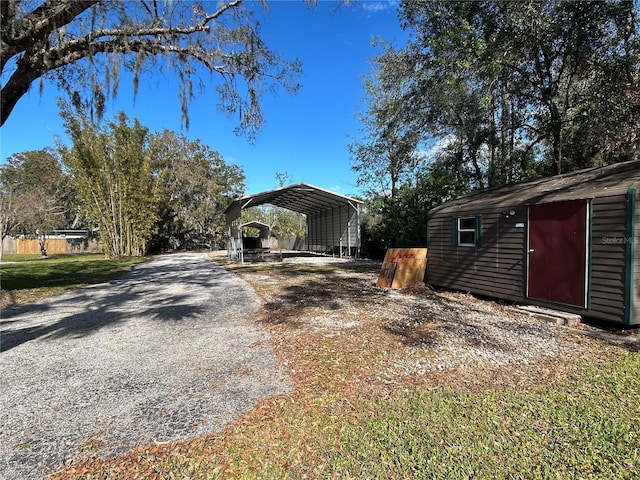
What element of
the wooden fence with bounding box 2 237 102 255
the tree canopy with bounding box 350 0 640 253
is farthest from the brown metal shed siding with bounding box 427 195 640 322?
the wooden fence with bounding box 2 237 102 255

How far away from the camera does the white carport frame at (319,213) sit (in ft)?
52.7

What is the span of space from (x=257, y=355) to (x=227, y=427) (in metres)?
1.41

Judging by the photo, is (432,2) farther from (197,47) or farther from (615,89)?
(197,47)

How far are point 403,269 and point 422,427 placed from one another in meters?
6.32

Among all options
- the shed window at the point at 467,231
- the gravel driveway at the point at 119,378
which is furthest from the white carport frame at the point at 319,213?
the gravel driveway at the point at 119,378

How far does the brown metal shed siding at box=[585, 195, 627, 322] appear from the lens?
447cm

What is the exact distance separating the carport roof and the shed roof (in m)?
9.18

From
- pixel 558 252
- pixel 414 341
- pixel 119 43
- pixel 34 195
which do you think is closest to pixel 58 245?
pixel 34 195

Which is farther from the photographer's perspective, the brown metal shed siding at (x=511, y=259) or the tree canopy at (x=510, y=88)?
the tree canopy at (x=510, y=88)

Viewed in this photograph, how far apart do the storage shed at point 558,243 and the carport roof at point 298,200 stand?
30.0 ft

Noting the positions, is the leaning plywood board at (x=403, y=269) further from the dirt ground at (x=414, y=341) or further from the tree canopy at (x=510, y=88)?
the tree canopy at (x=510, y=88)

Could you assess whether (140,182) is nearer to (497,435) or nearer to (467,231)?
(467,231)

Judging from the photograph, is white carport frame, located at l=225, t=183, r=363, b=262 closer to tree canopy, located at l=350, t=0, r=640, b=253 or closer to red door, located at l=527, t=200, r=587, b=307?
tree canopy, located at l=350, t=0, r=640, b=253

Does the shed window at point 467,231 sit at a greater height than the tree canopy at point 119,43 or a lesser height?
lesser
